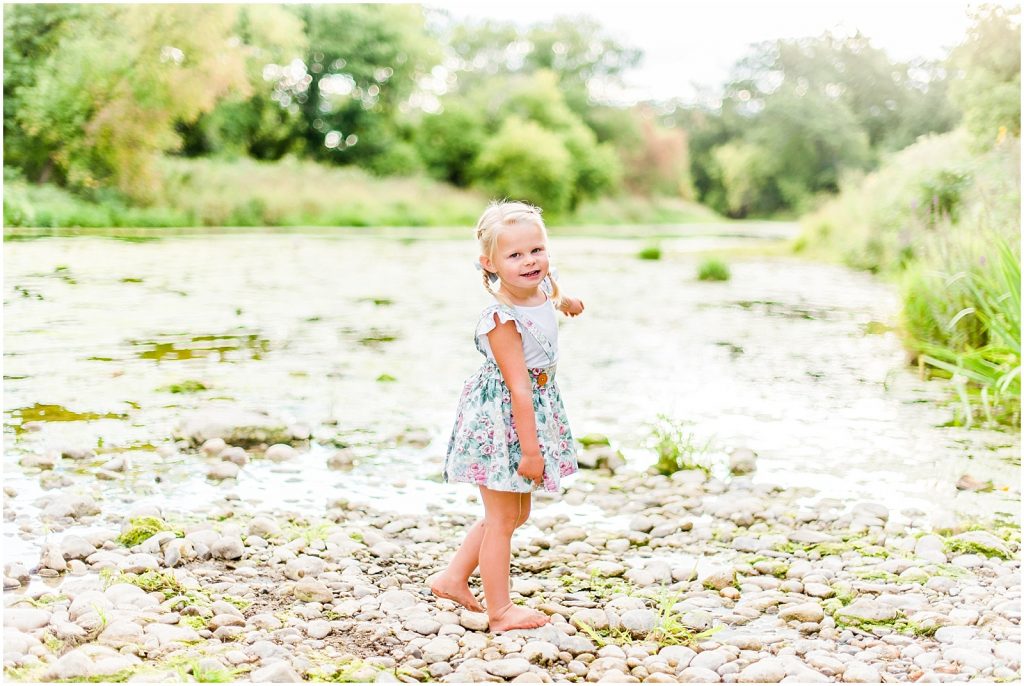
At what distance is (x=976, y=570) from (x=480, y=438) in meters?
1.30

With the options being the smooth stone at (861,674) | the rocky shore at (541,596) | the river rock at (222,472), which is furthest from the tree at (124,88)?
the smooth stone at (861,674)

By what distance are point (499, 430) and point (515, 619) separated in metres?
0.38

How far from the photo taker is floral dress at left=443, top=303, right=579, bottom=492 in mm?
2049

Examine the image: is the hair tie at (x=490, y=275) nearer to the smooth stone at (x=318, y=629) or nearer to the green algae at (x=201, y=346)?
the smooth stone at (x=318, y=629)

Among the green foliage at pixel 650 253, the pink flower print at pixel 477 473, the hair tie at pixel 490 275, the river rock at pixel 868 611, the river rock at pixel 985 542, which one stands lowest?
the river rock at pixel 868 611

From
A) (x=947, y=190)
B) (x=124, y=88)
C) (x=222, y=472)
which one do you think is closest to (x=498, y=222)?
(x=222, y=472)

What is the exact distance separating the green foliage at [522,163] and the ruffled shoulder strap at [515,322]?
8.08m

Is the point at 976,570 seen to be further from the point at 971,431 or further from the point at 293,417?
the point at 293,417

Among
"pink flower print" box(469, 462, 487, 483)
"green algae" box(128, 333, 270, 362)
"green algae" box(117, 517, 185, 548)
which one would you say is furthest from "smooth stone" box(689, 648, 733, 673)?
"green algae" box(128, 333, 270, 362)

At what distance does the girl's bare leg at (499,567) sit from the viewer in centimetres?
207

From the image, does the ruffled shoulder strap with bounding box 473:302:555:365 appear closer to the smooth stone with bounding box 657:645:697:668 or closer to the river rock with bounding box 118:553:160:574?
the smooth stone with bounding box 657:645:697:668

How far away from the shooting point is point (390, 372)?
531 centimetres

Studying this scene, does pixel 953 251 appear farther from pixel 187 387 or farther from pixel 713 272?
pixel 713 272

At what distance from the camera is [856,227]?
31.2 feet
